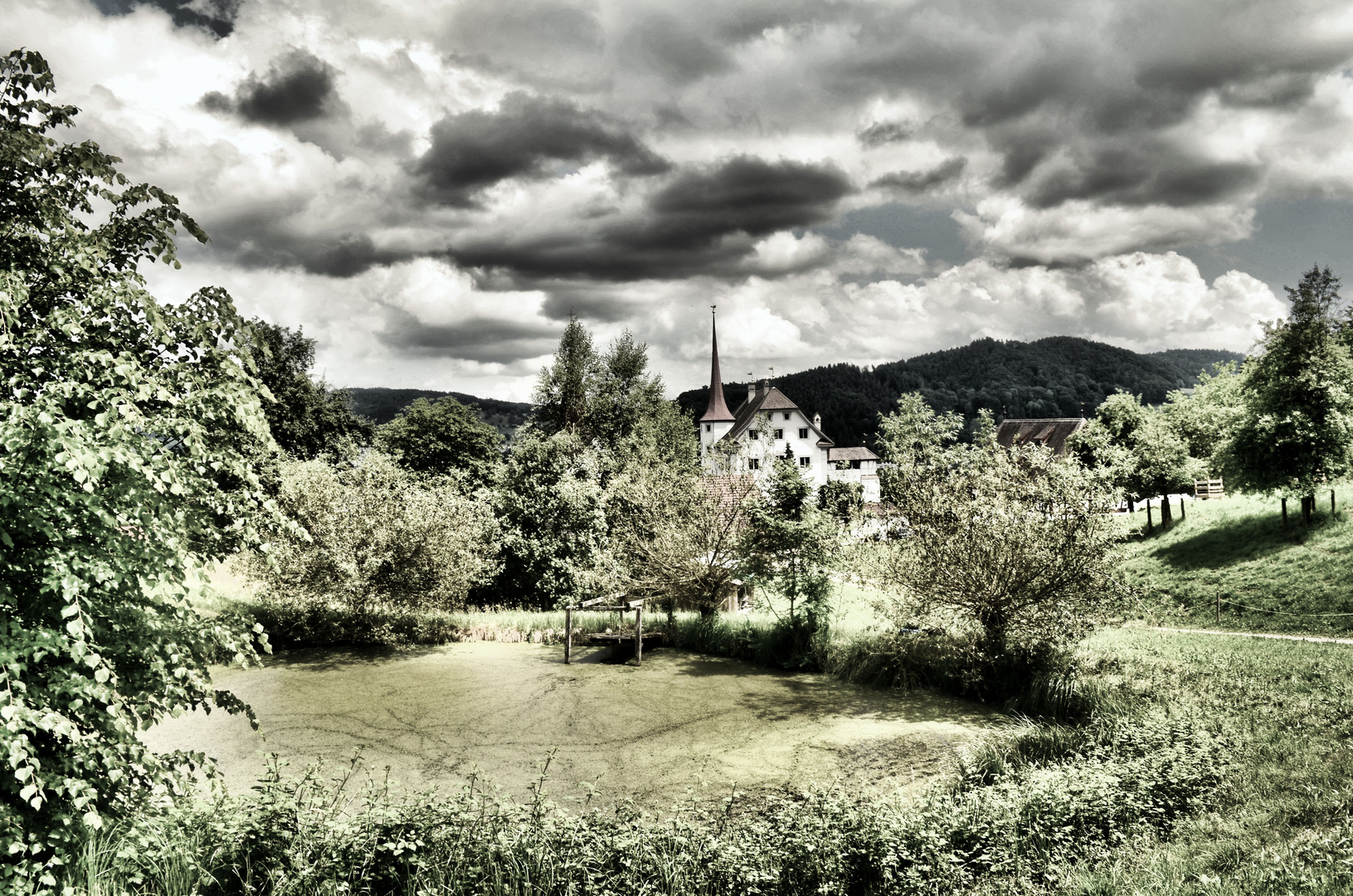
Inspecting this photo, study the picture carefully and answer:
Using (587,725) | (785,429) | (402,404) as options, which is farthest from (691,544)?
(402,404)

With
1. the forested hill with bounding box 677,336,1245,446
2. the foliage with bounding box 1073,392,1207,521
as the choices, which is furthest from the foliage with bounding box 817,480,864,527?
the forested hill with bounding box 677,336,1245,446

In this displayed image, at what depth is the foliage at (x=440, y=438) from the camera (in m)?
42.9

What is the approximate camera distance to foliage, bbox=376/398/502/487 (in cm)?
4291

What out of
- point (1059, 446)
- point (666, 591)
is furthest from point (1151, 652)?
point (1059, 446)

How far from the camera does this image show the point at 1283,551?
79.7 ft

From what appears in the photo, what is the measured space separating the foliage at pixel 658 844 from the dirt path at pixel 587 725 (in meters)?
3.08

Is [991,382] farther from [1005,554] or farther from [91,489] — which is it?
[91,489]

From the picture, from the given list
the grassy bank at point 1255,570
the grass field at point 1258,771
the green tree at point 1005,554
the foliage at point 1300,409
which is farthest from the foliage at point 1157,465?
the green tree at point 1005,554

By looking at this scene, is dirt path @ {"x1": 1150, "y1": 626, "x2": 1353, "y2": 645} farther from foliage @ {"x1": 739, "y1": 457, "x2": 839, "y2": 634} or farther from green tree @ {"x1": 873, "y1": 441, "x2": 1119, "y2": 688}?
foliage @ {"x1": 739, "y1": 457, "x2": 839, "y2": 634}

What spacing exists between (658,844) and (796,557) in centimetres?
1220

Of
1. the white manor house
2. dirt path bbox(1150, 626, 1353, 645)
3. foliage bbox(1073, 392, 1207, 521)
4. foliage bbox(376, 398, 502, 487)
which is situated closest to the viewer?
dirt path bbox(1150, 626, 1353, 645)

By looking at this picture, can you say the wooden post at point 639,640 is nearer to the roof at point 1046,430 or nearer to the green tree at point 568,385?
the green tree at point 568,385

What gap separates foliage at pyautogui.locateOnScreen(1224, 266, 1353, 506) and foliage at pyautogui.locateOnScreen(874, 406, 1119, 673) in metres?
14.6

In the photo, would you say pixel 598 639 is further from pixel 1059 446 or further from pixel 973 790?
pixel 1059 446
